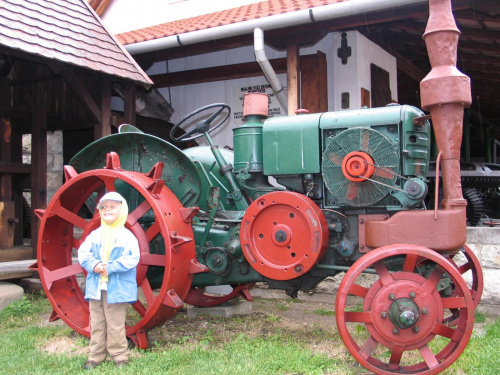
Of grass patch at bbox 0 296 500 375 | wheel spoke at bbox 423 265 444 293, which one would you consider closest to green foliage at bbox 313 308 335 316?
grass patch at bbox 0 296 500 375

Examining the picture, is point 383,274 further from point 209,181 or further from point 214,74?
point 214,74

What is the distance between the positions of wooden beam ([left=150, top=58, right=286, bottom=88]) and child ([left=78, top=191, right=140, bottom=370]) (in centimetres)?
403

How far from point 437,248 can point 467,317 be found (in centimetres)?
39

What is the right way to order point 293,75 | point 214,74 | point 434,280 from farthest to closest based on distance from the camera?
1. point 214,74
2. point 293,75
3. point 434,280

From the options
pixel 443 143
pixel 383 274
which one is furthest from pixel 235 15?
pixel 383 274

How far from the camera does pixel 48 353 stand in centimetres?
329

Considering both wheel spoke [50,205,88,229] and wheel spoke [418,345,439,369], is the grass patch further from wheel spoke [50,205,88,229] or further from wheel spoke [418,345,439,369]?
wheel spoke [50,205,88,229]

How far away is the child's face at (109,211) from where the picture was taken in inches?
117

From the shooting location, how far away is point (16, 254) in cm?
575

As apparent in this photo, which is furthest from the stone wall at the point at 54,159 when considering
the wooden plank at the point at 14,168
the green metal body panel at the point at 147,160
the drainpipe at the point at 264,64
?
the green metal body panel at the point at 147,160

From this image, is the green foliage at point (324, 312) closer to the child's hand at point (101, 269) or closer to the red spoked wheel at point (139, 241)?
the red spoked wheel at point (139, 241)

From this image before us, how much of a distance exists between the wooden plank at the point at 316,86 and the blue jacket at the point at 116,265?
144 inches

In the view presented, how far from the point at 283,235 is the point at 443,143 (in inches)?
41.6

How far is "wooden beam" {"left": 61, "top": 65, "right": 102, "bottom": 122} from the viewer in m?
5.32
